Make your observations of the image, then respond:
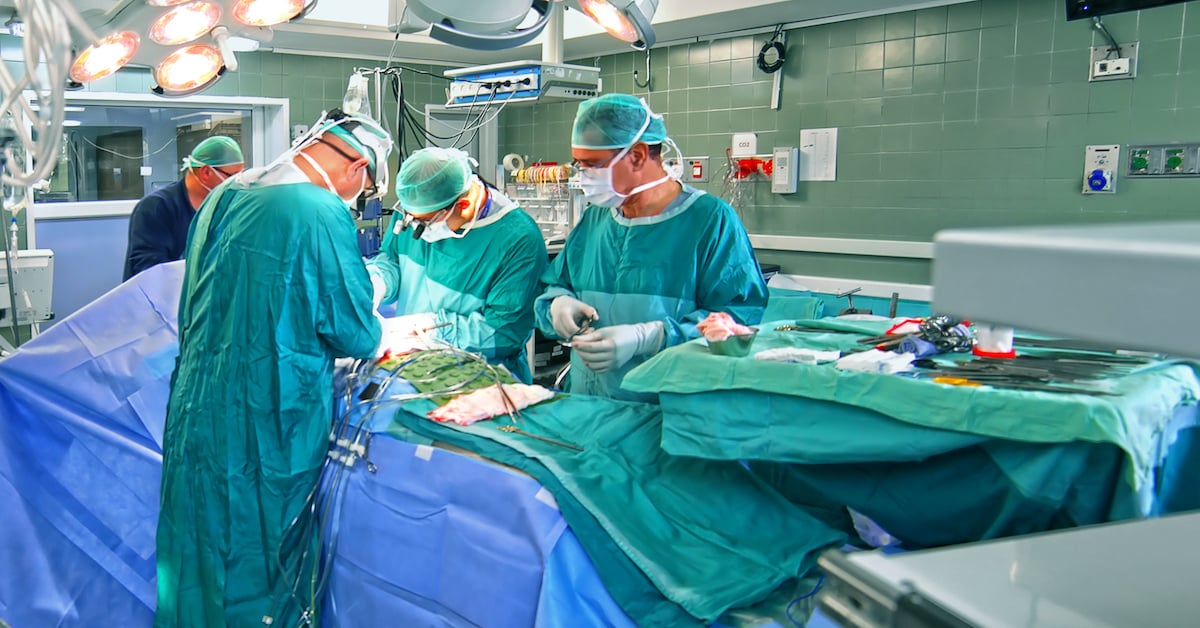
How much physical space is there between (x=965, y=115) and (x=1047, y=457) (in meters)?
3.56

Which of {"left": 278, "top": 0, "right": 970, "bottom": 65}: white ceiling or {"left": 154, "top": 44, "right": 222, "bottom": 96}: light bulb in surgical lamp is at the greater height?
{"left": 278, "top": 0, "right": 970, "bottom": 65}: white ceiling

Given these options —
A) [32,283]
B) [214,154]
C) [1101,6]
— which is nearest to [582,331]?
[214,154]

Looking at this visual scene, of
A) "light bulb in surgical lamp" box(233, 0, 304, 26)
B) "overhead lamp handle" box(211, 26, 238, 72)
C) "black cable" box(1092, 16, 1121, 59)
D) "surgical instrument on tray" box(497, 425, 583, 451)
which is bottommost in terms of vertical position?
"surgical instrument on tray" box(497, 425, 583, 451)

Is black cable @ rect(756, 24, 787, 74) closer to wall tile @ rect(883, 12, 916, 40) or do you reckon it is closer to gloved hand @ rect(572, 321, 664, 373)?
wall tile @ rect(883, 12, 916, 40)

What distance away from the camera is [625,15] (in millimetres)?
2512

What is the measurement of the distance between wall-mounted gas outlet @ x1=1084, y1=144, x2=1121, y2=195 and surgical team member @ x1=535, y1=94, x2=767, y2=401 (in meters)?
2.36

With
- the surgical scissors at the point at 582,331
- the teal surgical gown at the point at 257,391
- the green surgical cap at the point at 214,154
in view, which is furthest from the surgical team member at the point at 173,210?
the surgical scissors at the point at 582,331

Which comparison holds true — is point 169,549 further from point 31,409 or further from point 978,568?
point 978,568

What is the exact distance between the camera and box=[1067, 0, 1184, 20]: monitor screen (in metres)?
3.57

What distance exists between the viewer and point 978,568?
2.52ft

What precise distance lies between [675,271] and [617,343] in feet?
1.19

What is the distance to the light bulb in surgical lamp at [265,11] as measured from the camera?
222 centimetres

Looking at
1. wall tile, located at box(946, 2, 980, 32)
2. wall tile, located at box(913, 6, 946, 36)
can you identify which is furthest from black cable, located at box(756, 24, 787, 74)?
wall tile, located at box(946, 2, 980, 32)

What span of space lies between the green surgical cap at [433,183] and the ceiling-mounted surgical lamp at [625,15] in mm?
755
